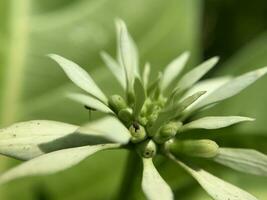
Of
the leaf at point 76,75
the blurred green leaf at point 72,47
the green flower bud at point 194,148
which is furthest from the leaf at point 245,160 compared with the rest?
the blurred green leaf at point 72,47

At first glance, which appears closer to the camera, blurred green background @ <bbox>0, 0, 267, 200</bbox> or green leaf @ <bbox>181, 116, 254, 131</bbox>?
green leaf @ <bbox>181, 116, 254, 131</bbox>

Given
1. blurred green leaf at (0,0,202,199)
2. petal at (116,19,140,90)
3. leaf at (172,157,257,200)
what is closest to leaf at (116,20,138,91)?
petal at (116,19,140,90)

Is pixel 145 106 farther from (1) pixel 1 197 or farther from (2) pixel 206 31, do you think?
(2) pixel 206 31

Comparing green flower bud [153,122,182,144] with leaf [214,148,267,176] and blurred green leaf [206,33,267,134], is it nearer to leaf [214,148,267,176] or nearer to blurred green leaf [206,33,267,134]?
leaf [214,148,267,176]

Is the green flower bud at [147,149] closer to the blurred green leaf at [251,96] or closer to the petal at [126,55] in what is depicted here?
the petal at [126,55]

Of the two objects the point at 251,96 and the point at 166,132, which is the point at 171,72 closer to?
the point at 166,132

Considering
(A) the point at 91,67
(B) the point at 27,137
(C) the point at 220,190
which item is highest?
(A) the point at 91,67

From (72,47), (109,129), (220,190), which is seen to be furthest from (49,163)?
(72,47)
